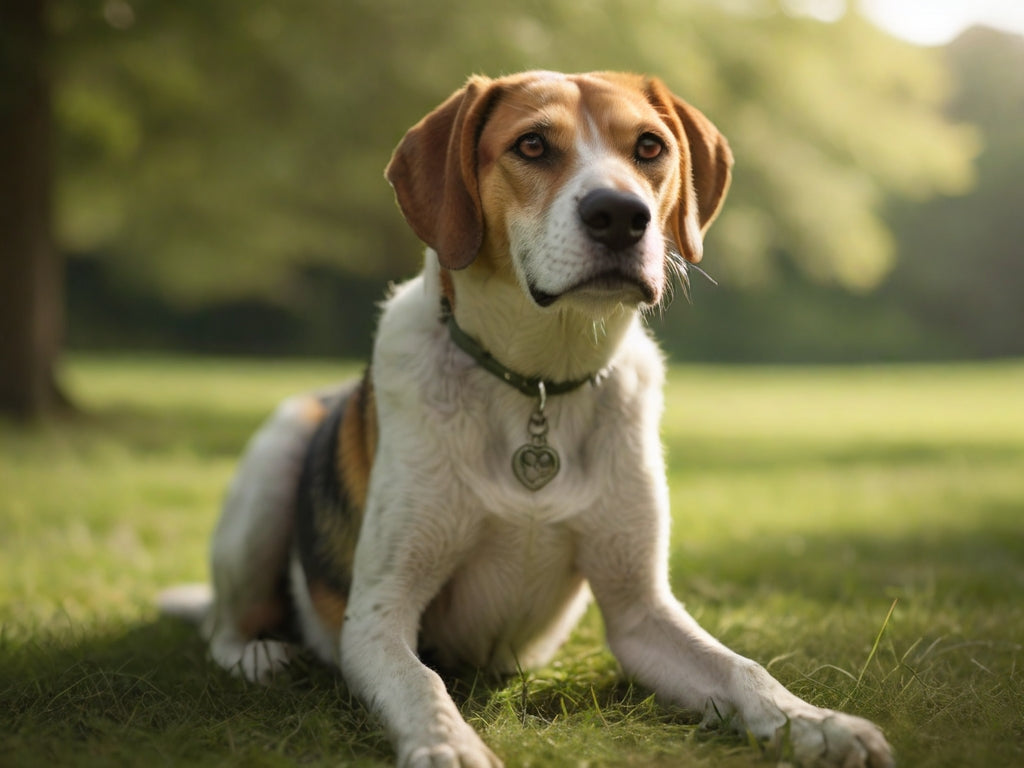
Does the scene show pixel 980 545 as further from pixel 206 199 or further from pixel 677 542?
pixel 206 199

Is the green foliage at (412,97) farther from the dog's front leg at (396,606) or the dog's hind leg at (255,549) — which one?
the dog's front leg at (396,606)

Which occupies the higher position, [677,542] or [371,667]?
[371,667]

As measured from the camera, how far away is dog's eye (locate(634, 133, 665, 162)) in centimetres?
307

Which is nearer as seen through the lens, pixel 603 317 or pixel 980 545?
pixel 603 317

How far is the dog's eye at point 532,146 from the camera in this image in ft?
9.78

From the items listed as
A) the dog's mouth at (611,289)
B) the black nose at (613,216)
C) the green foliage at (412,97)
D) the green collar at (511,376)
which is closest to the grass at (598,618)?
the green collar at (511,376)

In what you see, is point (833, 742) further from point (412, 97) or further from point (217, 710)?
point (412, 97)

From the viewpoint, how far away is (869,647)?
3602mm

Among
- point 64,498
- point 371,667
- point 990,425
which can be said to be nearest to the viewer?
point 371,667

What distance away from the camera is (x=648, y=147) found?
3.10 meters

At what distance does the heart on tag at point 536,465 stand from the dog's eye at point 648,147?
90cm

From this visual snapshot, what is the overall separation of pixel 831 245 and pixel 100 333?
24982mm

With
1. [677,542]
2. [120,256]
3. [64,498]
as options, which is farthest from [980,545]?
[120,256]

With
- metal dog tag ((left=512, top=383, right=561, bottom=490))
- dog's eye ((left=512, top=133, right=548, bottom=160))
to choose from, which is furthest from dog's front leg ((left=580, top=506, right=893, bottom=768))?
dog's eye ((left=512, top=133, right=548, bottom=160))
